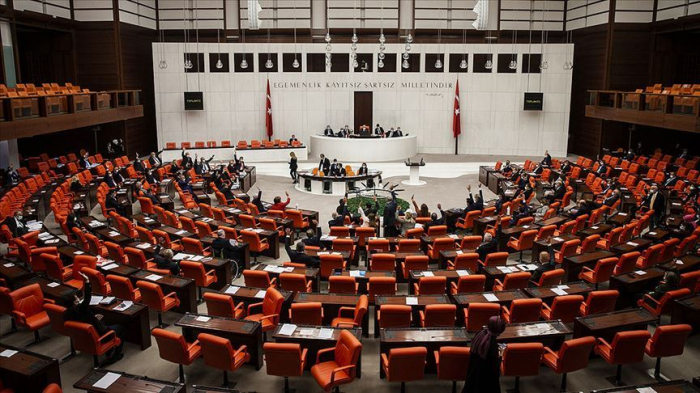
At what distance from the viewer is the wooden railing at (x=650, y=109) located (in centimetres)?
1809

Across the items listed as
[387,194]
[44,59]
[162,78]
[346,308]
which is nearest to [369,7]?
[162,78]

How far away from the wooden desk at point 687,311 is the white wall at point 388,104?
22.8m

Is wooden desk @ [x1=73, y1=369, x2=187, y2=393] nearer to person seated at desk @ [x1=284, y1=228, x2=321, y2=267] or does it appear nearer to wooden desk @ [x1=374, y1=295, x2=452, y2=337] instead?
wooden desk @ [x1=374, y1=295, x2=452, y2=337]

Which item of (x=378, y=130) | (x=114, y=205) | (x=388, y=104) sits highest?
(x=388, y=104)

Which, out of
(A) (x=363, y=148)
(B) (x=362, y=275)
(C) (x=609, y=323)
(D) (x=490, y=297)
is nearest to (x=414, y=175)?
(A) (x=363, y=148)

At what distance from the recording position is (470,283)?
9.51 metres

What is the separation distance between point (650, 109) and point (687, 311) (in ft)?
48.9

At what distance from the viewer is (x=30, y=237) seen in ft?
38.8

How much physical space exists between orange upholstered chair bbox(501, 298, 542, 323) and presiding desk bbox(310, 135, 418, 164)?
20.0 meters

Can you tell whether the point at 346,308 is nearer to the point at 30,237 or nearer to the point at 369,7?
the point at 30,237

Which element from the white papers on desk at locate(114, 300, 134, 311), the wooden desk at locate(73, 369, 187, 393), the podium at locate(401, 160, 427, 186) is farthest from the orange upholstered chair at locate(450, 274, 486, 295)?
the podium at locate(401, 160, 427, 186)

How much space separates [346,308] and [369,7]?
25428 millimetres

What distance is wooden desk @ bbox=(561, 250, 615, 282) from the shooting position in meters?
10.9

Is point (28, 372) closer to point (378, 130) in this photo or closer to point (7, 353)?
point (7, 353)
